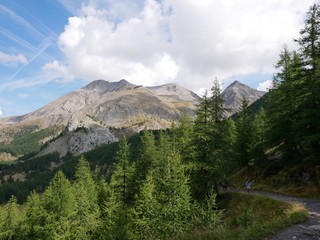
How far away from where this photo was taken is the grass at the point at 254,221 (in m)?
9.58

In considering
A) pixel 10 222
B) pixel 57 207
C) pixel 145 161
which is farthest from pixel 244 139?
pixel 10 222

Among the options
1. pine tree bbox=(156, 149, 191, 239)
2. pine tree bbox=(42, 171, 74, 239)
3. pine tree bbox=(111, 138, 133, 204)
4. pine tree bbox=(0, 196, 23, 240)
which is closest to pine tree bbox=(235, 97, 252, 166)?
pine tree bbox=(111, 138, 133, 204)

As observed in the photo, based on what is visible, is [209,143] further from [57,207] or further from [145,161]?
[57,207]

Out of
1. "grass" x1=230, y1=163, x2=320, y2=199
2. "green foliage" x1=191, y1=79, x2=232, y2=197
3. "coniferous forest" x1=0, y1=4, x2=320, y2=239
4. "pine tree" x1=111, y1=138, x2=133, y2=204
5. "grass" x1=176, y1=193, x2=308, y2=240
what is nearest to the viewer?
"grass" x1=176, y1=193, x2=308, y2=240

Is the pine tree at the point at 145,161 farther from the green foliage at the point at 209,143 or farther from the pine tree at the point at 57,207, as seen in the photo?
the green foliage at the point at 209,143

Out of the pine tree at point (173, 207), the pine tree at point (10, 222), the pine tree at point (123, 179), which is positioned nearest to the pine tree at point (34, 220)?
the pine tree at point (10, 222)

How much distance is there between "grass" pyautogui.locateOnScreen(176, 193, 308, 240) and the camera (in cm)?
958

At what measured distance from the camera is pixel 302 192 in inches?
927

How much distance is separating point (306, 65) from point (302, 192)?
14.5m

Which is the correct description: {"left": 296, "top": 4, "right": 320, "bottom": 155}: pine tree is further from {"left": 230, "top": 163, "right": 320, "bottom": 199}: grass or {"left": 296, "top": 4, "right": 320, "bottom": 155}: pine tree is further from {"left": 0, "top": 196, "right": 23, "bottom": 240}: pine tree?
{"left": 0, "top": 196, "right": 23, "bottom": 240}: pine tree

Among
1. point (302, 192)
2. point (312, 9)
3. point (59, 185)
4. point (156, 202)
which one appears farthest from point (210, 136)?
point (59, 185)

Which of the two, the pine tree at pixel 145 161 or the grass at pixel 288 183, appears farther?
the pine tree at pixel 145 161

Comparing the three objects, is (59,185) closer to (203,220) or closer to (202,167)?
(202,167)

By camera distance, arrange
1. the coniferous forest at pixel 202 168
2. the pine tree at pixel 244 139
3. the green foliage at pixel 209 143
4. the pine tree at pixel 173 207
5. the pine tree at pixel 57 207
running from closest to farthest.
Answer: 1. the pine tree at pixel 173 207
2. the coniferous forest at pixel 202 168
3. the green foliage at pixel 209 143
4. the pine tree at pixel 57 207
5. the pine tree at pixel 244 139
